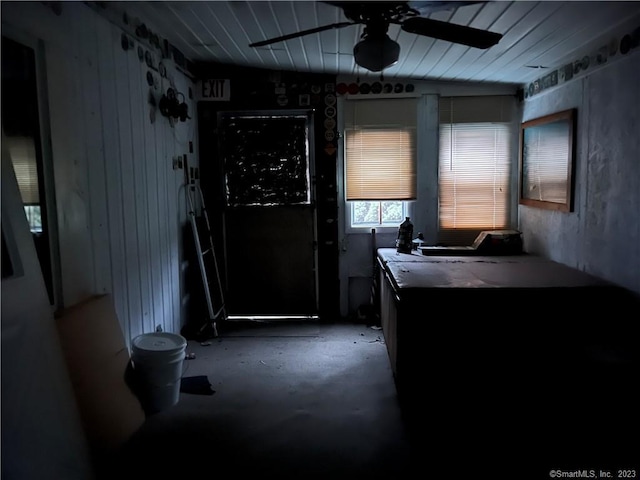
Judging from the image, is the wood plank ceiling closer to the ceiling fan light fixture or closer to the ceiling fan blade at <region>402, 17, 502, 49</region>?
the ceiling fan blade at <region>402, 17, 502, 49</region>

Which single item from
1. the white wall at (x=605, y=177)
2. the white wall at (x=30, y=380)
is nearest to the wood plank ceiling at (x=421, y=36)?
the white wall at (x=605, y=177)

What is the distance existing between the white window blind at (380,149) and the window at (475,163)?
34cm

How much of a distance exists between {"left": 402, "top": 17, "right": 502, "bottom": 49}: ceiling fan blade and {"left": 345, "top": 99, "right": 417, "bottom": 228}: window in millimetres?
2358

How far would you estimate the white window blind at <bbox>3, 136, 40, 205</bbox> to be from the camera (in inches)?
84.7

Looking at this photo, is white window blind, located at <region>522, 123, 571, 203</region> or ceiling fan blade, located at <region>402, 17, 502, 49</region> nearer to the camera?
ceiling fan blade, located at <region>402, 17, 502, 49</region>

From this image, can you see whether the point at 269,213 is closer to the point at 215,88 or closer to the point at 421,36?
the point at 215,88

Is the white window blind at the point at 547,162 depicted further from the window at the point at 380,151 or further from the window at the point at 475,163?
the window at the point at 380,151

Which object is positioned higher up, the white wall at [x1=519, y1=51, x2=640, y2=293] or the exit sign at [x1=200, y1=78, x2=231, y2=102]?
the exit sign at [x1=200, y1=78, x2=231, y2=102]

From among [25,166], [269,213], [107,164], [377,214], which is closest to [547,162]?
[377,214]

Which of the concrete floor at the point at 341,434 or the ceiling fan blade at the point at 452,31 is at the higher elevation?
the ceiling fan blade at the point at 452,31

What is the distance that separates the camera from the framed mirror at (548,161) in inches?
141

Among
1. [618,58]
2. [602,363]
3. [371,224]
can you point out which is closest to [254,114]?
[371,224]

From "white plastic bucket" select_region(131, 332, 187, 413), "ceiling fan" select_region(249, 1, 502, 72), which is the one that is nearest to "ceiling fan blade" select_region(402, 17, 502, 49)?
"ceiling fan" select_region(249, 1, 502, 72)

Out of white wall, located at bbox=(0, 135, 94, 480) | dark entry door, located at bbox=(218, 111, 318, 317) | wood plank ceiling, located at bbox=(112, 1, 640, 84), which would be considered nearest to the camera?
white wall, located at bbox=(0, 135, 94, 480)
